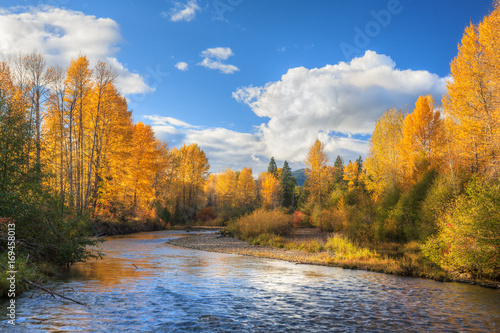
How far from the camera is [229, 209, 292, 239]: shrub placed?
31906mm

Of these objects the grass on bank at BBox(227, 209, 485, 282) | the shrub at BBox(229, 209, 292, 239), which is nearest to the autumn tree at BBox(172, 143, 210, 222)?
the grass on bank at BBox(227, 209, 485, 282)

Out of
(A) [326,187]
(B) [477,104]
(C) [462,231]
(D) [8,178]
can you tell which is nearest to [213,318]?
(D) [8,178]

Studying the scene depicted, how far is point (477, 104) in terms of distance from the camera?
69.9ft

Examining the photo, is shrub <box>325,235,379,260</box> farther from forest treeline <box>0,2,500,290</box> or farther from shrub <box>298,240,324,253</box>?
forest treeline <box>0,2,500,290</box>

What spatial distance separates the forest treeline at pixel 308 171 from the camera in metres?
13.1

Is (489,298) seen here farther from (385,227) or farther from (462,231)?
(385,227)

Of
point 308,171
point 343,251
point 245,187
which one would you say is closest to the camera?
point 343,251

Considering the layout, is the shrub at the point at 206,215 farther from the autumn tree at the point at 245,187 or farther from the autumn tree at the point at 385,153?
the autumn tree at the point at 385,153

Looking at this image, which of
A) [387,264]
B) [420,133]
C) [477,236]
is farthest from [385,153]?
[477,236]

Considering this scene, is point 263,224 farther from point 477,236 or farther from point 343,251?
point 477,236

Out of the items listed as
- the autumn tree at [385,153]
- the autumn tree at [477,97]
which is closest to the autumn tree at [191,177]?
the autumn tree at [385,153]

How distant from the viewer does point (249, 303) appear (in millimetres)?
9812

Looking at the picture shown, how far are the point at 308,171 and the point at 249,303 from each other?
41746mm

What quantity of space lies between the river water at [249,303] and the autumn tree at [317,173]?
111 ft
